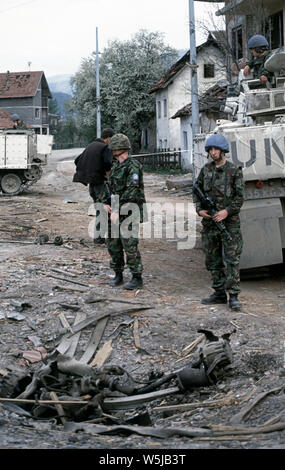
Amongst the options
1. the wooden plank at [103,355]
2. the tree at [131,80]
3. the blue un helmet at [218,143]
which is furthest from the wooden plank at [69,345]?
the tree at [131,80]

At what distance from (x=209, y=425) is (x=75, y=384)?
50.0 inches

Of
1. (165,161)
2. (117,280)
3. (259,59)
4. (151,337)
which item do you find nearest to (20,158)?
(259,59)

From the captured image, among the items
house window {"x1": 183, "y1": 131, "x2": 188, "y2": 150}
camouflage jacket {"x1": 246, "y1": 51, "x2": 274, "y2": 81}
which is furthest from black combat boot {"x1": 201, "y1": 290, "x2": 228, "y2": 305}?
house window {"x1": 183, "y1": 131, "x2": 188, "y2": 150}

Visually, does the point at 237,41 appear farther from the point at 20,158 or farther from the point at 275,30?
the point at 20,158

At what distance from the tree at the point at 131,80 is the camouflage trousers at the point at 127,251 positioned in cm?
4315

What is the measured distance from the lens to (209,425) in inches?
170

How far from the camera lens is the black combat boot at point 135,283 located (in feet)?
27.2

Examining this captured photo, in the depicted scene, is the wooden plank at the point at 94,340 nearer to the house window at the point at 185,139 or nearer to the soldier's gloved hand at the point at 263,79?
the soldier's gloved hand at the point at 263,79

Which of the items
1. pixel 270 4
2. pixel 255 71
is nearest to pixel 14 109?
pixel 270 4

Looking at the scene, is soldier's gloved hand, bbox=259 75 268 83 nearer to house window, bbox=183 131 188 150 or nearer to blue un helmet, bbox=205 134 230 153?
blue un helmet, bbox=205 134 230 153

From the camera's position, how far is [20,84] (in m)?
78.2

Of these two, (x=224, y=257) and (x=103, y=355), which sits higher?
(x=224, y=257)

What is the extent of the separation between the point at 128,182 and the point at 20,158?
1369cm

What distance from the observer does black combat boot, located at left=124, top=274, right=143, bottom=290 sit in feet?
27.2
